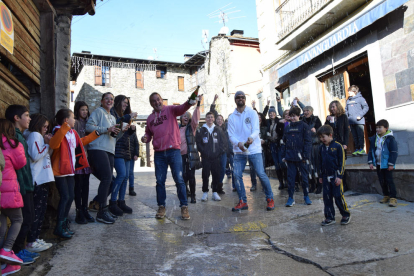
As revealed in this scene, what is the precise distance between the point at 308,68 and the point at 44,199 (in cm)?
932

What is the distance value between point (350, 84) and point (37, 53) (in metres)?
8.20

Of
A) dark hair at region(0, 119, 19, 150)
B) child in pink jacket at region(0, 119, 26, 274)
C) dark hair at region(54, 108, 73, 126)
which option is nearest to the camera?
child in pink jacket at region(0, 119, 26, 274)

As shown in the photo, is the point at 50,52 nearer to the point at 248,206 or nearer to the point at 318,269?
the point at 248,206

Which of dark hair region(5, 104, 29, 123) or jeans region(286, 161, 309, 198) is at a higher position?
dark hair region(5, 104, 29, 123)

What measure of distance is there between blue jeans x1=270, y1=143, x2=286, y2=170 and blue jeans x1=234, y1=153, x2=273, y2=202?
82.3 inches

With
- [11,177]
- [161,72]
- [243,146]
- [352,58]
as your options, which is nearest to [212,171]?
[243,146]

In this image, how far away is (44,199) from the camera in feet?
11.6

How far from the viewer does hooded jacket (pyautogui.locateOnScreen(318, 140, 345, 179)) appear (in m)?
4.23

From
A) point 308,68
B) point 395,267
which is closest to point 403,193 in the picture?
point 395,267

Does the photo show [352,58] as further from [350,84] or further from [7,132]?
[7,132]

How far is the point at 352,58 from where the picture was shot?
865 cm

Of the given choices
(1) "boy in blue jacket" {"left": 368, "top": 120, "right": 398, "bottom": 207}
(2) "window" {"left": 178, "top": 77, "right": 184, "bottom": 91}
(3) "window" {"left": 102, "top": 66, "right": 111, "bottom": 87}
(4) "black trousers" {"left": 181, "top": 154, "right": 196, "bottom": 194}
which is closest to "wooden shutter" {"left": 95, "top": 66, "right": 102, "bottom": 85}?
(3) "window" {"left": 102, "top": 66, "right": 111, "bottom": 87}

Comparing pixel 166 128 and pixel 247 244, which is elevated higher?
pixel 166 128

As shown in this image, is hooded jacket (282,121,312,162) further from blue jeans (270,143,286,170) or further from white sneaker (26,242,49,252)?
white sneaker (26,242,49,252)
